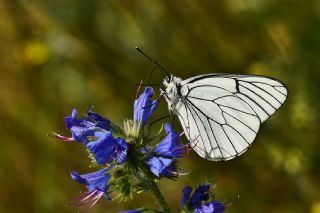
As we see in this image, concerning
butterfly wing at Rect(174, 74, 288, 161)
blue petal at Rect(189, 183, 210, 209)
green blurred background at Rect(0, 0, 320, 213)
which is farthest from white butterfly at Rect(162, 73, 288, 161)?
green blurred background at Rect(0, 0, 320, 213)

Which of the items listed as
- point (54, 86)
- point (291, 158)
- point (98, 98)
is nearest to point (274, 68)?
point (291, 158)

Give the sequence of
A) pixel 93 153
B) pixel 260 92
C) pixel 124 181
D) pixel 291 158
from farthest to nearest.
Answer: pixel 291 158, pixel 260 92, pixel 124 181, pixel 93 153

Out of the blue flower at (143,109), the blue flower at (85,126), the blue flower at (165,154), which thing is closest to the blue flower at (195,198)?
the blue flower at (165,154)

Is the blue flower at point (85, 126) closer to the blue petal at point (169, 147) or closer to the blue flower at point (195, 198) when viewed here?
the blue petal at point (169, 147)

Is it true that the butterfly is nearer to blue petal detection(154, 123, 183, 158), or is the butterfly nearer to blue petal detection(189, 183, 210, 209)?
blue petal detection(189, 183, 210, 209)

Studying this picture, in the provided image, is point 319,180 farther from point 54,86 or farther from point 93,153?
point 93,153

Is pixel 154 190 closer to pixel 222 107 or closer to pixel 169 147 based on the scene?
pixel 169 147

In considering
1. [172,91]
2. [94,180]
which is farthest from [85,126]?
[172,91]
